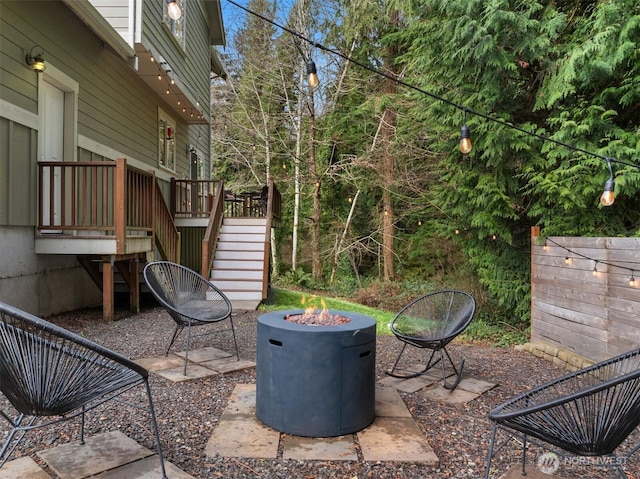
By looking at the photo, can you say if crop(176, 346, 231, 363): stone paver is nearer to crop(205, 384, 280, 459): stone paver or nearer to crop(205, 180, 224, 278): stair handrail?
crop(205, 384, 280, 459): stone paver

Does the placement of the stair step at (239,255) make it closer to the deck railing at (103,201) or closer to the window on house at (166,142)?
the deck railing at (103,201)

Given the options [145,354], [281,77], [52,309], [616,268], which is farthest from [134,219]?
[281,77]

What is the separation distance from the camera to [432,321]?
423 centimetres

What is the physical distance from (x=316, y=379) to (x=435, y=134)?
5595 millimetres

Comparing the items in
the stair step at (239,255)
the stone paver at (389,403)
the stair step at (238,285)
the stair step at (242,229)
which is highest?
the stair step at (242,229)

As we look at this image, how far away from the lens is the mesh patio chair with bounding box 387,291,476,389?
378cm

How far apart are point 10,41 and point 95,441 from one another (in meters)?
4.85

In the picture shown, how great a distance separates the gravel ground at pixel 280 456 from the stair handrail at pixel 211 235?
3.04 metres

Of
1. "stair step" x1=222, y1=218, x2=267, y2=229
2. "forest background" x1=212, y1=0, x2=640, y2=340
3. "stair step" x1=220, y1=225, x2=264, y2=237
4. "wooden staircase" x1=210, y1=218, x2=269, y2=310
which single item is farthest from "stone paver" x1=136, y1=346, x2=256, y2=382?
"stair step" x1=222, y1=218, x2=267, y2=229

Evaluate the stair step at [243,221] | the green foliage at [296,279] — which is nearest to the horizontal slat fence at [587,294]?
the stair step at [243,221]

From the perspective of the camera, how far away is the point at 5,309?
5.82 feet

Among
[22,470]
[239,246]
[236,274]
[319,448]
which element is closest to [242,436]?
[319,448]

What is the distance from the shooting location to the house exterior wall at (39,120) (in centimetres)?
498

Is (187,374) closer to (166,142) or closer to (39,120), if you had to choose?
(39,120)
